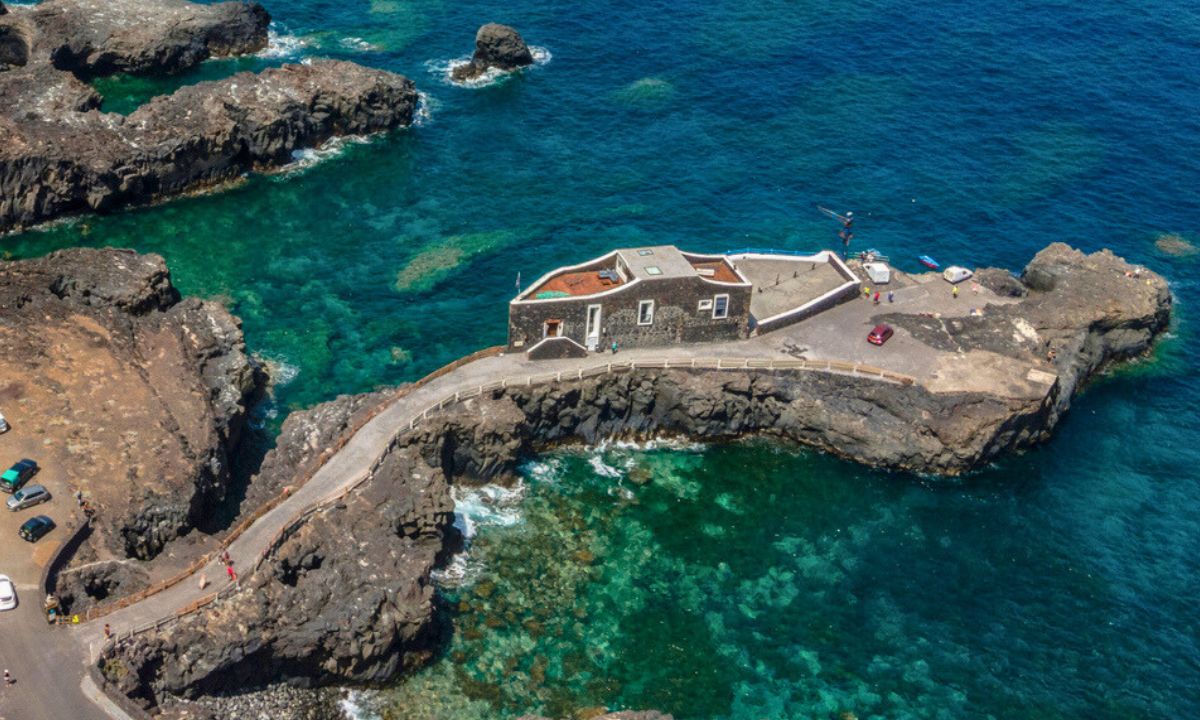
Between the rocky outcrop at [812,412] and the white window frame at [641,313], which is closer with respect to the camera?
the rocky outcrop at [812,412]

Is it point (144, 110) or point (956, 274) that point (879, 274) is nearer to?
point (956, 274)

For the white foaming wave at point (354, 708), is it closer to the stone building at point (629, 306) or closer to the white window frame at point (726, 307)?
the stone building at point (629, 306)

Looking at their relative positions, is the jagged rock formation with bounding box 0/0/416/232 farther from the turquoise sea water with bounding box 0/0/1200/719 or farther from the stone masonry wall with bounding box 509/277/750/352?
the stone masonry wall with bounding box 509/277/750/352

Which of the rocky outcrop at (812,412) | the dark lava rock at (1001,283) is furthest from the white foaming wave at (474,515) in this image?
the dark lava rock at (1001,283)

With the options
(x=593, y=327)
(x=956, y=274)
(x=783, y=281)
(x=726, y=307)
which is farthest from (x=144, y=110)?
(x=956, y=274)

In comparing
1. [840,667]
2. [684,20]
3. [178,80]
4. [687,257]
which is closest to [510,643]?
[840,667]

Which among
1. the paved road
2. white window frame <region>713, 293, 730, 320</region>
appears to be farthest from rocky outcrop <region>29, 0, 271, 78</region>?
white window frame <region>713, 293, 730, 320</region>

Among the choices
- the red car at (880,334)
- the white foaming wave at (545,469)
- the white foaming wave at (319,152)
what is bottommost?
the white foaming wave at (545,469)
